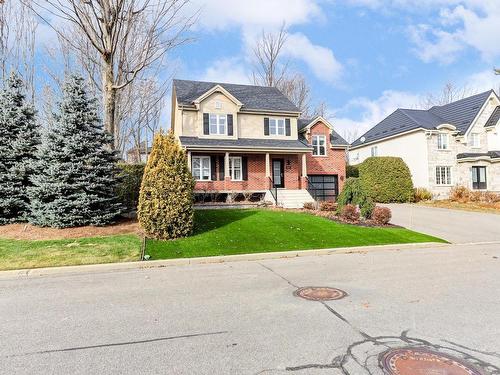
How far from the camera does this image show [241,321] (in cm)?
466

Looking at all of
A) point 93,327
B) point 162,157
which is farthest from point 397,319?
point 162,157

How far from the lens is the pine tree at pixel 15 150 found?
12.9 m

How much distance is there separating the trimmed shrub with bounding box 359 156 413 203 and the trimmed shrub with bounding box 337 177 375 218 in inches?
439

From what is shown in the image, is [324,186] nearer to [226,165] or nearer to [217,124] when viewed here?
[226,165]

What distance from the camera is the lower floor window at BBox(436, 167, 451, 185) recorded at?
28.4 meters

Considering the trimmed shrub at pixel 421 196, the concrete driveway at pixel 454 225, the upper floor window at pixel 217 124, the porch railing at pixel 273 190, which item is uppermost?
the upper floor window at pixel 217 124

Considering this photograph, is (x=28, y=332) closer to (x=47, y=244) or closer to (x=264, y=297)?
(x=264, y=297)

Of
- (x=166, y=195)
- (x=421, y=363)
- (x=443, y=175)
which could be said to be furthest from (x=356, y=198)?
(x=443, y=175)

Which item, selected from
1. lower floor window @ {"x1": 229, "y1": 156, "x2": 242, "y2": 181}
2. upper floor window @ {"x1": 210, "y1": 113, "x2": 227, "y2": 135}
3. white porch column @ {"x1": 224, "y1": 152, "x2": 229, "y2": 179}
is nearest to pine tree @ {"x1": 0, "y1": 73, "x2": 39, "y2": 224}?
white porch column @ {"x1": 224, "y1": 152, "x2": 229, "y2": 179}

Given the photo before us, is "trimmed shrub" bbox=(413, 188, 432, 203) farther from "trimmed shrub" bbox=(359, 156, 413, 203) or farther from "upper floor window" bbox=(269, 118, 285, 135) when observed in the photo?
"upper floor window" bbox=(269, 118, 285, 135)

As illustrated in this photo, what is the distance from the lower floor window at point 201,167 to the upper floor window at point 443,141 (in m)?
19.1

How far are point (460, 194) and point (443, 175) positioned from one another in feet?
9.48

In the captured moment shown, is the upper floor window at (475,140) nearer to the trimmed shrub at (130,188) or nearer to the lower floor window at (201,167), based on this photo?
the lower floor window at (201,167)

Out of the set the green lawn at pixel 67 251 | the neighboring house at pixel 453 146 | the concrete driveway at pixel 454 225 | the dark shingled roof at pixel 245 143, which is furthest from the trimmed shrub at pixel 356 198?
the neighboring house at pixel 453 146
